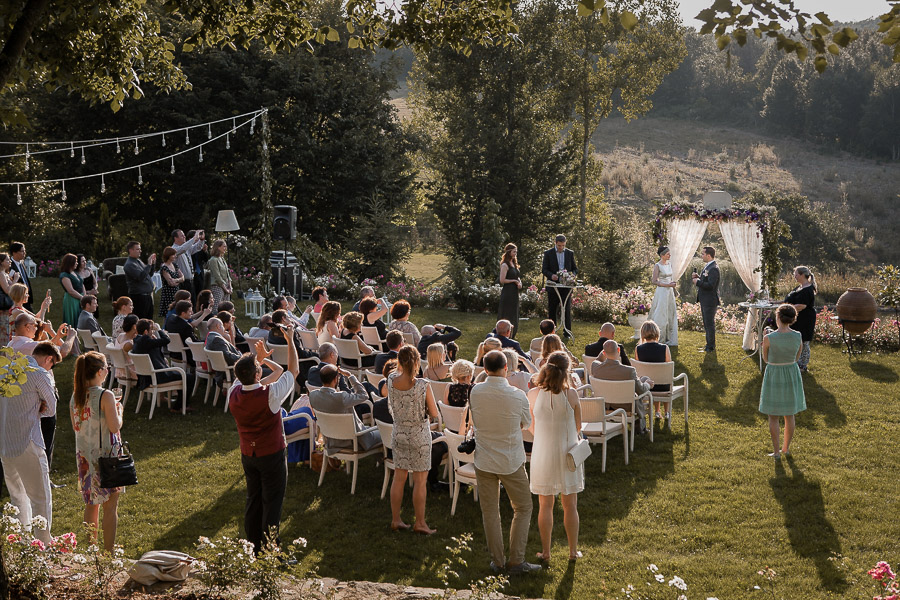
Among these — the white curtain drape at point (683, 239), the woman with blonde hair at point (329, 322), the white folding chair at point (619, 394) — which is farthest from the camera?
the white curtain drape at point (683, 239)

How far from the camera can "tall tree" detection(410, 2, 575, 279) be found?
27.1 meters

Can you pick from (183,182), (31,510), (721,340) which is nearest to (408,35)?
(31,510)

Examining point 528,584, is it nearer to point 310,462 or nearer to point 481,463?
point 481,463

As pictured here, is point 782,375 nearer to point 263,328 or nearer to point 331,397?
point 331,397

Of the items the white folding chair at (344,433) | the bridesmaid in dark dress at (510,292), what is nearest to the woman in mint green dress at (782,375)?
the white folding chair at (344,433)

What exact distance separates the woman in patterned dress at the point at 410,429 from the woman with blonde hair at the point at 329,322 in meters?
3.11

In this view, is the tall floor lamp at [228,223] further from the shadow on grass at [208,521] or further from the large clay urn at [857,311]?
the large clay urn at [857,311]

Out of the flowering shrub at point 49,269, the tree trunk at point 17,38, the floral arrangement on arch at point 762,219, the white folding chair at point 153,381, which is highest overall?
the tree trunk at point 17,38

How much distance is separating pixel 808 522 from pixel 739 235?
7.68 m

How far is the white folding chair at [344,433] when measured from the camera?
693 cm

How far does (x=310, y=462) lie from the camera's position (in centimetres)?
778

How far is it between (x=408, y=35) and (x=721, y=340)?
9.29 m

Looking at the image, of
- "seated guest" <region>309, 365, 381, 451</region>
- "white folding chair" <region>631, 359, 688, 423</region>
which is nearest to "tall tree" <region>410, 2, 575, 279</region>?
"white folding chair" <region>631, 359, 688, 423</region>

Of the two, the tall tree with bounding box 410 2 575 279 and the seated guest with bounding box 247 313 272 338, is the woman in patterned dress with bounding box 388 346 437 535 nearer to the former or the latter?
the seated guest with bounding box 247 313 272 338
